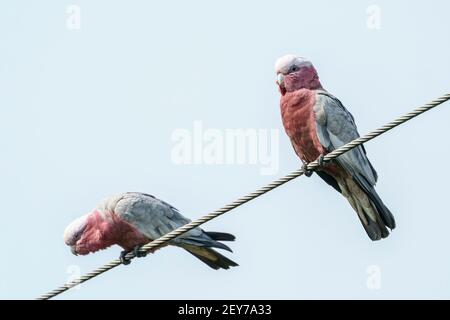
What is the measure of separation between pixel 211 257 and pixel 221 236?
394mm

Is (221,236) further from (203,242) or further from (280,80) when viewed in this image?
(280,80)

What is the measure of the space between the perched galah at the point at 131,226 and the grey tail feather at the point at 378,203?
4.57ft

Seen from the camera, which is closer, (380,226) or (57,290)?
(57,290)

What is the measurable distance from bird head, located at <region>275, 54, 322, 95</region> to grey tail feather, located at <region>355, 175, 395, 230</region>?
1.07 m

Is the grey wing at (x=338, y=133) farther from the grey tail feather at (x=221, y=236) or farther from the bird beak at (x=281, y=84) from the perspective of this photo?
the grey tail feather at (x=221, y=236)

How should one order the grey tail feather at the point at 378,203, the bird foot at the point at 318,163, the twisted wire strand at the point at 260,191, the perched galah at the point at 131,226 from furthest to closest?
1. the perched galah at the point at 131,226
2. the grey tail feather at the point at 378,203
3. the bird foot at the point at 318,163
4. the twisted wire strand at the point at 260,191

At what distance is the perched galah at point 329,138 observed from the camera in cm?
1037

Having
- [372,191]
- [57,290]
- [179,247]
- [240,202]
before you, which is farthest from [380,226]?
[57,290]

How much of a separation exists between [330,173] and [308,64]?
109 centimetres

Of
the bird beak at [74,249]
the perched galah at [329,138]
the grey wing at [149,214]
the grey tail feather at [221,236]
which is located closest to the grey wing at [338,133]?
the perched galah at [329,138]

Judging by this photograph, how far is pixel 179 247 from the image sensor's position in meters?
10.7

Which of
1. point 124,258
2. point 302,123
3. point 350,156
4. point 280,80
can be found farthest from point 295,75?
point 124,258
